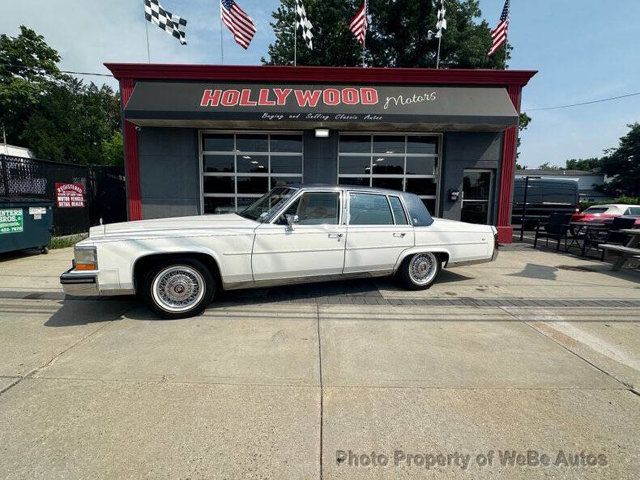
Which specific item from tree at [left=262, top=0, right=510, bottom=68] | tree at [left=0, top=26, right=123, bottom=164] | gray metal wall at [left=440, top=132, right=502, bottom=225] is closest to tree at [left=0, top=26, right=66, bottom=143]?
tree at [left=0, top=26, right=123, bottom=164]

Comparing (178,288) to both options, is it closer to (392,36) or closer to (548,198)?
(548,198)

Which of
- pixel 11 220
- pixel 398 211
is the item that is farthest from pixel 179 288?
pixel 11 220

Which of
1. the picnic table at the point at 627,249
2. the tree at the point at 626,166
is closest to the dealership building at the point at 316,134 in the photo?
the picnic table at the point at 627,249

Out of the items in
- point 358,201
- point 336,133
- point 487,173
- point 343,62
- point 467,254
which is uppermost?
point 343,62

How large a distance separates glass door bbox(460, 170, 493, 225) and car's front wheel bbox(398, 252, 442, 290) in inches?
231

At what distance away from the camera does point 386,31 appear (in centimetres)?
2059

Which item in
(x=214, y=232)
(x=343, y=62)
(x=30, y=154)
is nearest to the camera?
(x=214, y=232)

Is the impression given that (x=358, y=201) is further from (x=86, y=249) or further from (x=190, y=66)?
(x=190, y=66)

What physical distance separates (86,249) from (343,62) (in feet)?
64.8

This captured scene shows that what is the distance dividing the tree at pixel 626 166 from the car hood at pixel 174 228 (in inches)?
2273

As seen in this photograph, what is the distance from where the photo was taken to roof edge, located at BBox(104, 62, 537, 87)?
30.9ft

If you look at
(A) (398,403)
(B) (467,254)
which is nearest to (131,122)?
(B) (467,254)

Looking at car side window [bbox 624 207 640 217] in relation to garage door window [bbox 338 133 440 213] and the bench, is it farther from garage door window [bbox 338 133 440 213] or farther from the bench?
garage door window [bbox 338 133 440 213]

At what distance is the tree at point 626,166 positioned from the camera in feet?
146
